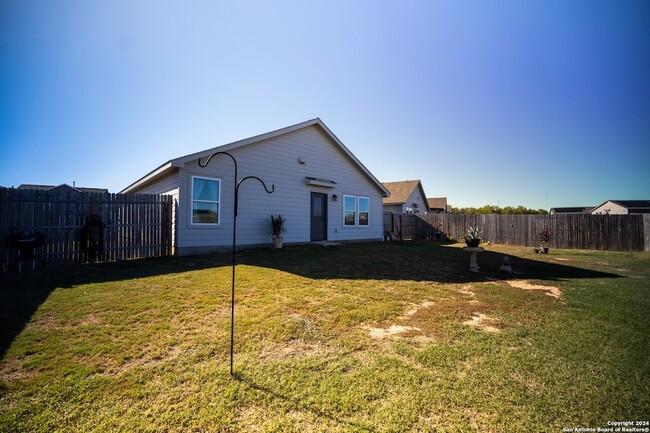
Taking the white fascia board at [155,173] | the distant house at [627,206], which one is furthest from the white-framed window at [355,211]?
the distant house at [627,206]

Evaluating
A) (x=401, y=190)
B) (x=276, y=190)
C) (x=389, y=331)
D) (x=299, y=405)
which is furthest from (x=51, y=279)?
(x=401, y=190)

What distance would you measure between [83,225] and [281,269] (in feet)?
18.5

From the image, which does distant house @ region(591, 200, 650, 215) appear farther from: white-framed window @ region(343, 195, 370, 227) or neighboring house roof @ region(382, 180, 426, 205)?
white-framed window @ region(343, 195, 370, 227)

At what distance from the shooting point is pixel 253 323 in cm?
333

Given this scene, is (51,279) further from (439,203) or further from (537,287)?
(439,203)

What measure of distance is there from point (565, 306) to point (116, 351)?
632 centimetres

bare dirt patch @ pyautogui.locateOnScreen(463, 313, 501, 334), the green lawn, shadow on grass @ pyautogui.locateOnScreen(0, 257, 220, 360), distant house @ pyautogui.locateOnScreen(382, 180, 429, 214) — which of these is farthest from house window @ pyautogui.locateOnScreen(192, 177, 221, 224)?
distant house @ pyautogui.locateOnScreen(382, 180, 429, 214)

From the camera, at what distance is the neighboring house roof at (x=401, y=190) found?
95.2 feet

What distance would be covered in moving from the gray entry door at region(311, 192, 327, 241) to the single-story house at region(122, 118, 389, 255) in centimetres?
5

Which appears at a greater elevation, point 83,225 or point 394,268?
point 83,225

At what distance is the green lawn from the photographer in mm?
1770

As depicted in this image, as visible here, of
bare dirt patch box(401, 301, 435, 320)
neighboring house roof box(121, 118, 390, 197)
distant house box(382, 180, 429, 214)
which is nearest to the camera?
bare dirt patch box(401, 301, 435, 320)

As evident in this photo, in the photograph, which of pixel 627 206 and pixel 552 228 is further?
pixel 627 206

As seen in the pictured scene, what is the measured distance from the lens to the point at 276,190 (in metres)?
10.8
